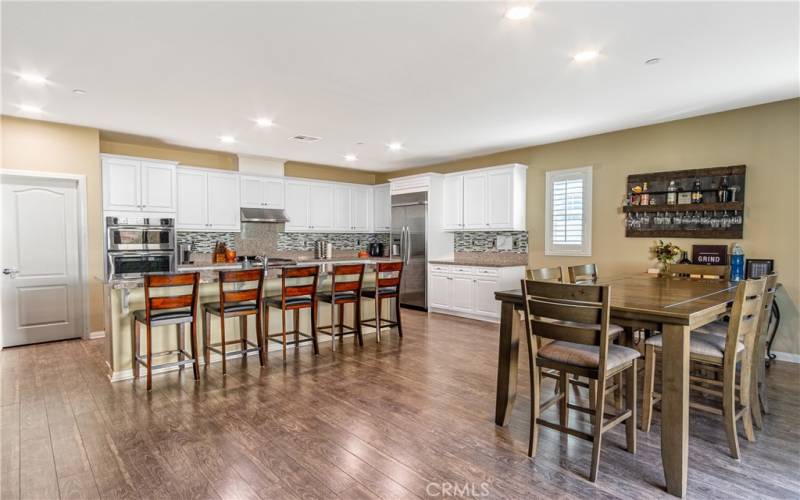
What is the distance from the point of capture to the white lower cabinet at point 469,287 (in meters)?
6.46

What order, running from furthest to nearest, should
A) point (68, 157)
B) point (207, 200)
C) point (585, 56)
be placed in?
point (207, 200) → point (68, 157) → point (585, 56)

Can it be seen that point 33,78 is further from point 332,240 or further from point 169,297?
point 332,240

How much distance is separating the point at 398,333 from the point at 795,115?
190 inches

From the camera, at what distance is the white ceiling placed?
2717 mm

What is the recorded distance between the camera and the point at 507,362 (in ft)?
9.36

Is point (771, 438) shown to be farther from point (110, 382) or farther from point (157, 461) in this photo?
point (110, 382)

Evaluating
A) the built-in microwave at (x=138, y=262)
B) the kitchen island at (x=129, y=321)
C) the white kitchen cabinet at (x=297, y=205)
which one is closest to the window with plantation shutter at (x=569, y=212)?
the kitchen island at (x=129, y=321)

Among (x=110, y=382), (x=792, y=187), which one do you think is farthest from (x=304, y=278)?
(x=792, y=187)

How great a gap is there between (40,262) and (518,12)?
5.86m

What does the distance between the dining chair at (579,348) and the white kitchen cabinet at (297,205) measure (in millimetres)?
5914

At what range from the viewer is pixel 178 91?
407 cm

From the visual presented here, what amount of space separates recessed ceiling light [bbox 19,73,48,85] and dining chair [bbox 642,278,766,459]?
5157mm

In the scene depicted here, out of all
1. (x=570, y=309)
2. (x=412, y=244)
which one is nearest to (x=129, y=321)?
(x=570, y=309)

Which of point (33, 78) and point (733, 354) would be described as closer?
point (733, 354)
